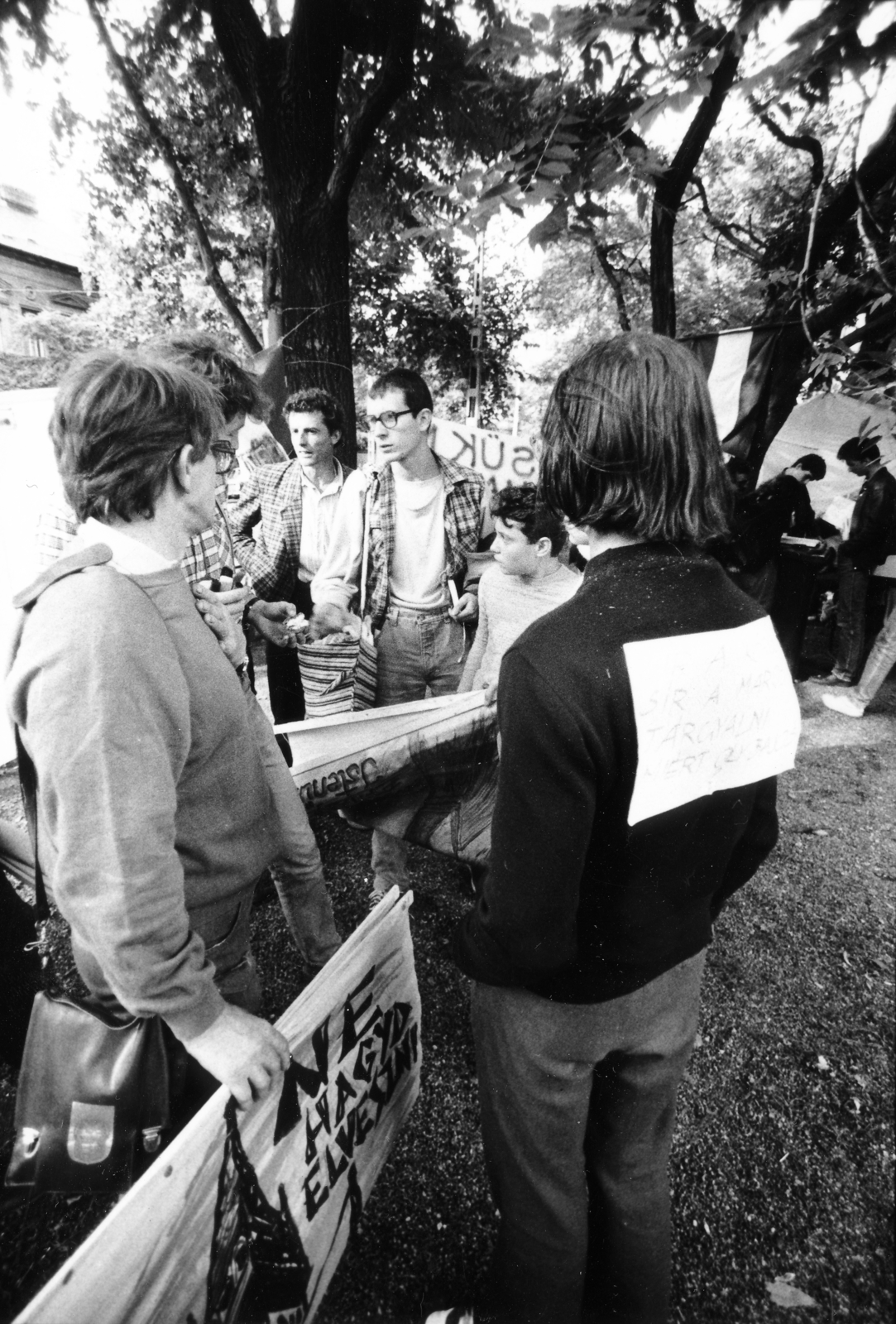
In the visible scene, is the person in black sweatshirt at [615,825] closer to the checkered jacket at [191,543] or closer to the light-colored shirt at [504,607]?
the checkered jacket at [191,543]

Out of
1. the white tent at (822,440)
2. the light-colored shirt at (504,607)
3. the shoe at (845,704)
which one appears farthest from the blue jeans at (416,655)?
the white tent at (822,440)

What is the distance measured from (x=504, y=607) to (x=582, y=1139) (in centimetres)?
193

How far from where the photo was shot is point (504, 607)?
2740 mm

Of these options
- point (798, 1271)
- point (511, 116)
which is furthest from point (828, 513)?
point (798, 1271)

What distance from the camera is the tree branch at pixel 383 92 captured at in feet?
14.5

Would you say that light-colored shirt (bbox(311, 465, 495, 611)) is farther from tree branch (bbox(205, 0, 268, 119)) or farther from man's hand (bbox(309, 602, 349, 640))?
tree branch (bbox(205, 0, 268, 119))

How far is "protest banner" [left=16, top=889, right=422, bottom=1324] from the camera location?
0.91 meters

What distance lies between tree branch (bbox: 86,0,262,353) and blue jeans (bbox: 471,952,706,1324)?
7581mm

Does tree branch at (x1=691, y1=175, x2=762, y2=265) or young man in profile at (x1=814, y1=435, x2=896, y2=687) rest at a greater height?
tree branch at (x1=691, y1=175, x2=762, y2=265)

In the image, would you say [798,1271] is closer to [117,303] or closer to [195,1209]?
[195,1209]

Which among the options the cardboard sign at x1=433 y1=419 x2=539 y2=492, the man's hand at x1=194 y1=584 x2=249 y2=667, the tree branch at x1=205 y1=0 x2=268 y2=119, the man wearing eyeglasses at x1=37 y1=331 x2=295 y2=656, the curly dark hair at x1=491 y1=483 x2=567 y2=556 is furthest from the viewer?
A: the cardboard sign at x1=433 y1=419 x2=539 y2=492

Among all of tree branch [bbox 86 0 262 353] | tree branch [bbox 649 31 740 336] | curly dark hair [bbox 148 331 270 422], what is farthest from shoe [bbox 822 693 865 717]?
tree branch [bbox 86 0 262 353]

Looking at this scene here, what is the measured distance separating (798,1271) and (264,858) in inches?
68.1

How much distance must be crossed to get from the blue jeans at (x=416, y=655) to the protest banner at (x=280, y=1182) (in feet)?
4.68
